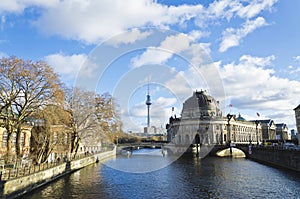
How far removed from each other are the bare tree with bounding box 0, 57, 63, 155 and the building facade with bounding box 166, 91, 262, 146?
2932 inches

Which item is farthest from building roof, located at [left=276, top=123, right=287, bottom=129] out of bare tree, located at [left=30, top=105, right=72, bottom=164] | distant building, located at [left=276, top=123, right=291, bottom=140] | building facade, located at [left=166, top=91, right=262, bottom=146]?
bare tree, located at [left=30, top=105, right=72, bottom=164]

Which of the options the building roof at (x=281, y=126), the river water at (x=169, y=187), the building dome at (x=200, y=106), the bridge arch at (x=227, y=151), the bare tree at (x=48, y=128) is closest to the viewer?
the river water at (x=169, y=187)

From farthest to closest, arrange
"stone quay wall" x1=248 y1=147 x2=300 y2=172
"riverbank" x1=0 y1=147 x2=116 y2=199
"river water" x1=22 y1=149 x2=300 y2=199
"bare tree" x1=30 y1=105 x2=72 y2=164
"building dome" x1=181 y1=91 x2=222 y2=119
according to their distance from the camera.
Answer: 1. "building dome" x1=181 y1=91 x2=222 y2=119
2. "stone quay wall" x1=248 y1=147 x2=300 y2=172
3. "bare tree" x1=30 y1=105 x2=72 y2=164
4. "river water" x1=22 y1=149 x2=300 y2=199
5. "riverbank" x1=0 y1=147 x2=116 y2=199

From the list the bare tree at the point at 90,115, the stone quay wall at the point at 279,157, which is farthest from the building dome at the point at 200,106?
the bare tree at the point at 90,115

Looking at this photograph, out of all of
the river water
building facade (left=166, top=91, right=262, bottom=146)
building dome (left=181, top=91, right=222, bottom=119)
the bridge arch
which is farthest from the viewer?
building dome (left=181, top=91, right=222, bottom=119)

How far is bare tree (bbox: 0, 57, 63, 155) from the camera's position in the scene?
30031mm

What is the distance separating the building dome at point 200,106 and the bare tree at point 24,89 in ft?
295

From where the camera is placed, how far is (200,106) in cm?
11969

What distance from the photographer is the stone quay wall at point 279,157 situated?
44.1 metres

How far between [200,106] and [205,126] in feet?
43.1

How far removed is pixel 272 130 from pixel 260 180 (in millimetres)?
147422

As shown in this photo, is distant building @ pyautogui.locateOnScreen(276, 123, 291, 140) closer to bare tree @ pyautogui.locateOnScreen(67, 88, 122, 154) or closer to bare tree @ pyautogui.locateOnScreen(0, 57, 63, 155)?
bare tree @ pyautogui.locateOnScreen(67, 88, 122, 154)

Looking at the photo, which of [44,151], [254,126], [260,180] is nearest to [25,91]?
[44,151]

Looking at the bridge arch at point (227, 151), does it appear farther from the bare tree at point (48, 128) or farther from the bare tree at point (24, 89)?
the bare tree at point (24, 89)
